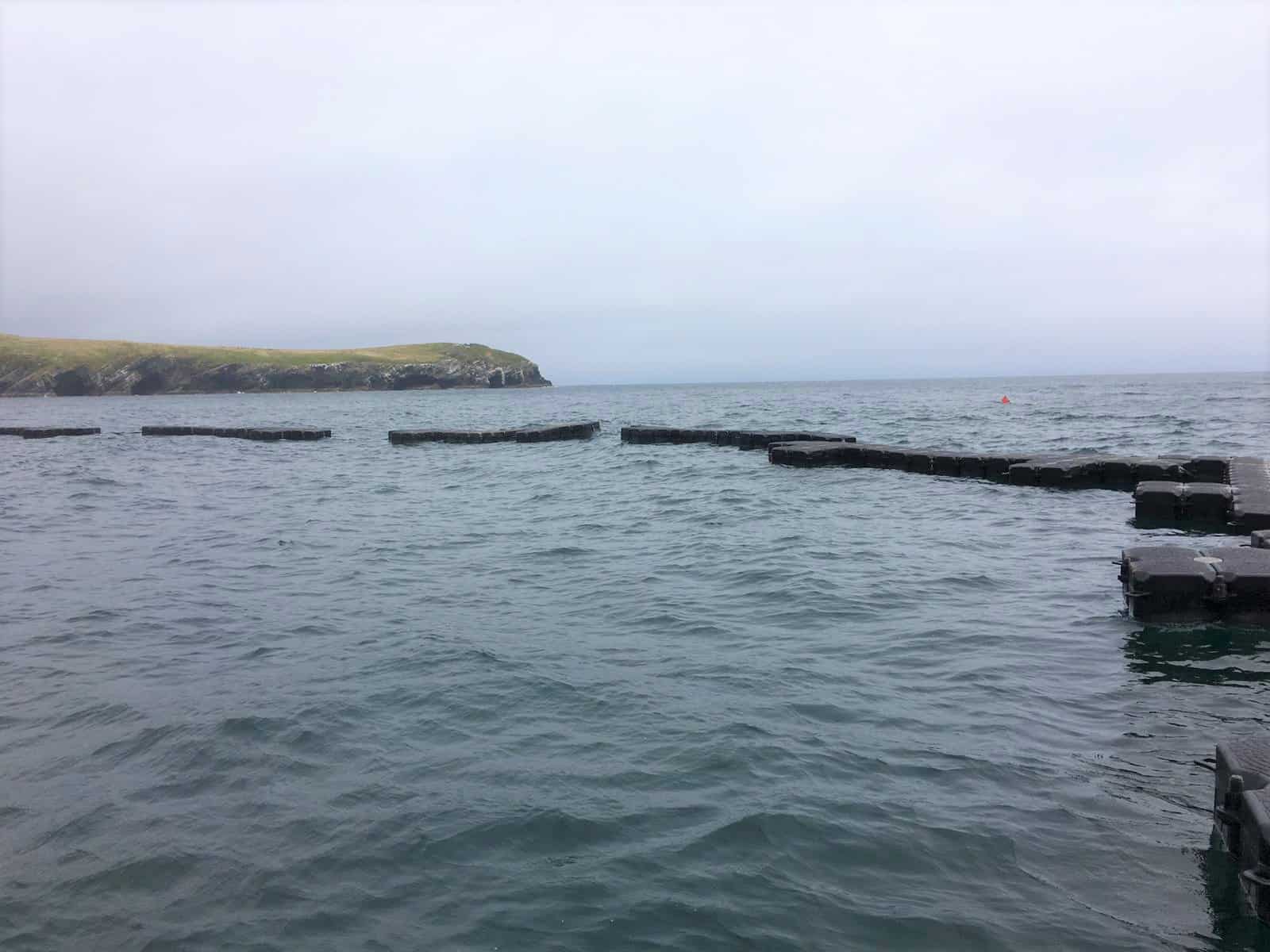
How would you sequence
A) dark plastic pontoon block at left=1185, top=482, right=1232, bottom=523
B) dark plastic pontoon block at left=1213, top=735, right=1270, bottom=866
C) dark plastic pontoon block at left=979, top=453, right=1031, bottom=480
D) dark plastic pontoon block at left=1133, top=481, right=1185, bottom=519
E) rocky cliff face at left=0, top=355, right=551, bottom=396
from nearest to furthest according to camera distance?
dark plastic pontoon block at left=1213, top=735, right=1270, bottom=866 < dark plastic pontoon block at left=1185, top=482, right=1232, bottom=523 < dark plastic pontoon block at left=1133, top=481, right=1185, bottom=519 < dark plastic pontoon block at left=979, top=453, right=1031, bottom=480 < rocky cliff face at left=0, top=355, right=551, bottom=396

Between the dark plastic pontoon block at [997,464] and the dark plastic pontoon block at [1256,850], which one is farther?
the dark plastic pontoon block at [997,464]

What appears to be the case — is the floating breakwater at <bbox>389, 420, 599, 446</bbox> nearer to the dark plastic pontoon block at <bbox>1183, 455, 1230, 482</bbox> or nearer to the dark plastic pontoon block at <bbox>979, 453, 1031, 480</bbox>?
the dark plastic pontoon block at <bbox>979, 453, 1031, 480</bbox>

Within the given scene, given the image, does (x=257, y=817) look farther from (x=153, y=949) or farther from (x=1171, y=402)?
(x=1171, y=402)

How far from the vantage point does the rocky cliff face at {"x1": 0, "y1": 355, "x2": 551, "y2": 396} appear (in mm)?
149875

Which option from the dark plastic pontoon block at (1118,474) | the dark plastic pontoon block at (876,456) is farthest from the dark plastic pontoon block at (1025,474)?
the dark plastic pontoon block at (876,456)

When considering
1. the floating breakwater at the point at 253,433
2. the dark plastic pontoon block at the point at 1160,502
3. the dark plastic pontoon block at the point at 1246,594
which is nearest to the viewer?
the dark plastic pontoon block at the point at 1246,594

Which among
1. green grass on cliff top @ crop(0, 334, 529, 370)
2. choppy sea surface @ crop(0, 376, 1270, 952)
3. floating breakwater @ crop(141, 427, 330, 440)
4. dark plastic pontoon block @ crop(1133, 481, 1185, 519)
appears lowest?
choppy sea surface @ crop(0, 376, 1270, 952)

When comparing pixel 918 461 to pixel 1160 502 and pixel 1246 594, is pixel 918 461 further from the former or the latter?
pixel 1246 594

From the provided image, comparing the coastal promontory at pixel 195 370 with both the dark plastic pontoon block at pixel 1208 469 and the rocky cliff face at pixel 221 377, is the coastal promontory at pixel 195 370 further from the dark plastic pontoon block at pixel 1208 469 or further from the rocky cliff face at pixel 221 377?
the dark plastic pontoon block at pixel 1208 469

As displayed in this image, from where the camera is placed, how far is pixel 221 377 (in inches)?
6585

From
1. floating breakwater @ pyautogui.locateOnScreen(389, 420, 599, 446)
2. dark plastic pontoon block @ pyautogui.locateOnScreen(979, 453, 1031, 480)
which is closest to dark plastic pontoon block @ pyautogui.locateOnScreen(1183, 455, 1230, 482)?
dark plastic pontoon block @ pyautogui.locateOnScreen(979, 453, 1031, 480)

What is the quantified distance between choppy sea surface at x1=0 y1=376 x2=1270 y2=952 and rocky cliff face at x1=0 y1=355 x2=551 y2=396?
539 ft

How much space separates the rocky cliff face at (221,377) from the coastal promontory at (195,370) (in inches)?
5.9

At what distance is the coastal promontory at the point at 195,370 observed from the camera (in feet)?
495
